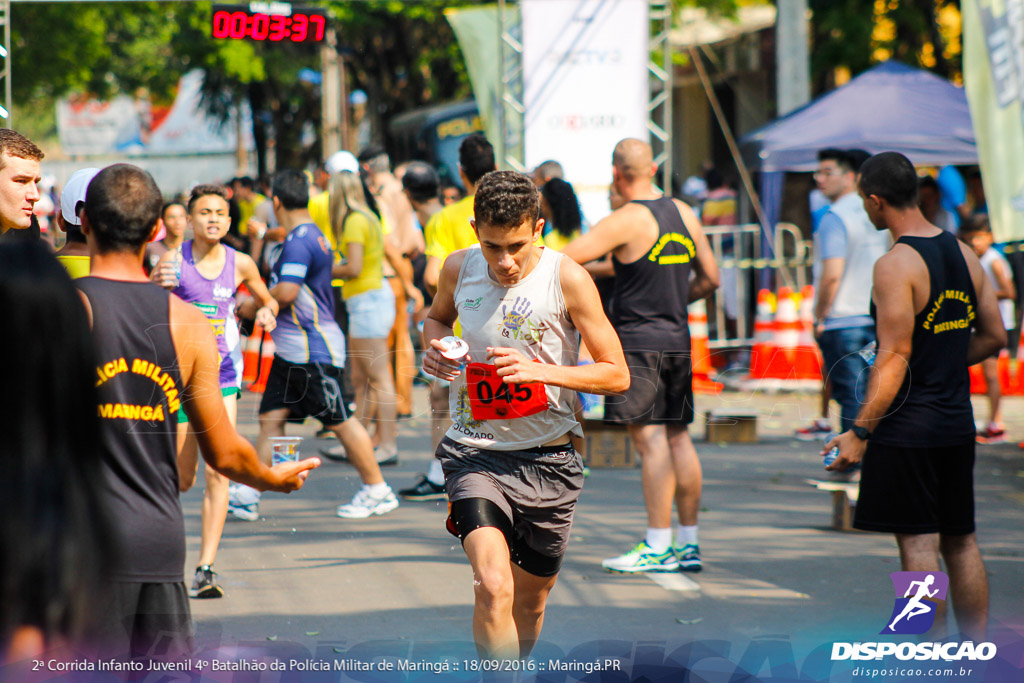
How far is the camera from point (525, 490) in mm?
4074

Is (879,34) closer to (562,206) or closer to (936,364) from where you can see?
(562,206)

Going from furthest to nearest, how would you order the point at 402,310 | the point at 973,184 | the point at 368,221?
the point at 973,184 → the point at 402,310 → the point at 368,221

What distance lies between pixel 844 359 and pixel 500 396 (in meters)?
4.25

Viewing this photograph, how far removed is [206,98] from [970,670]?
31.8 metres

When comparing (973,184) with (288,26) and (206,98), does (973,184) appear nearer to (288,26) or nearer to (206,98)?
(288,26)


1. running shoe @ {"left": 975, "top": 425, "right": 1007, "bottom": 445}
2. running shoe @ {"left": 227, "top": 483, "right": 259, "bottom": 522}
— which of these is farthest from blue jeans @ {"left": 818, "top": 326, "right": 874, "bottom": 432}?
running shoe @ {"left": 227, "top": 483, "right": 259, "bottom": 522}

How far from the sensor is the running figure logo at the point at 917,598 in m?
4.41

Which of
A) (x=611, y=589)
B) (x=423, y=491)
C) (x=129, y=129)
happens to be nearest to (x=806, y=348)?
(x=423, y=491)

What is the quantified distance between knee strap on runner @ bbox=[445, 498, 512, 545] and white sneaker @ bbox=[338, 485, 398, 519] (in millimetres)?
3366

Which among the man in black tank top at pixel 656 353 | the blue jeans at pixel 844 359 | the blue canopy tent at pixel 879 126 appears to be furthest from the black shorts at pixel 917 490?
the blue canopy tent at pixel 879 126

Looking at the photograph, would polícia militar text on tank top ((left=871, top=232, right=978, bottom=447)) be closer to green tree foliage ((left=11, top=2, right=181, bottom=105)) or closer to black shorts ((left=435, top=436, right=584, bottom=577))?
black shorts ((left=435, top=436, right=584, bottom=577))

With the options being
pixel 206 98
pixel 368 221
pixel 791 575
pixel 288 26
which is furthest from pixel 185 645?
pixel 206 98

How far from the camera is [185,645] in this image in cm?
307

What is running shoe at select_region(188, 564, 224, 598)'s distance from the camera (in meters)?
5.55
